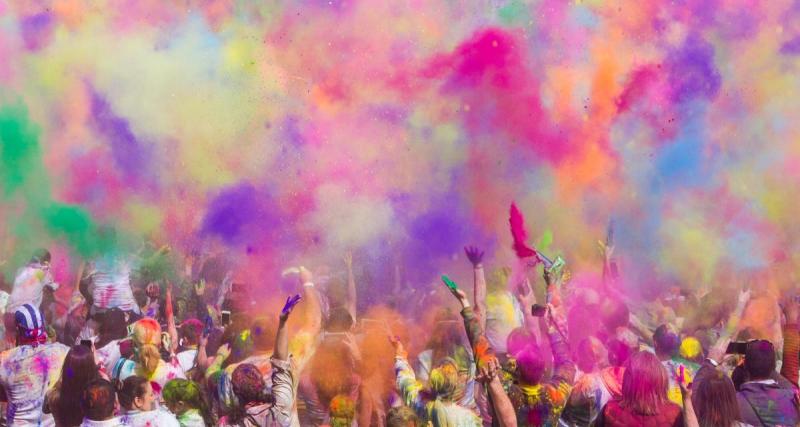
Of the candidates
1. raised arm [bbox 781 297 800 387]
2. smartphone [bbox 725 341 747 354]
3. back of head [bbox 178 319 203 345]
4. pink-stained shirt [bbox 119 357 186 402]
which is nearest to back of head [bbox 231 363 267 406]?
pink-stained shirt [bbox 119 357 186 402]

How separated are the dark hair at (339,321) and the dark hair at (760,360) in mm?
2794

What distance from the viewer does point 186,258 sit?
8.51m

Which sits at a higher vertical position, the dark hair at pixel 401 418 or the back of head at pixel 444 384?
the back of head at pixel 444 384

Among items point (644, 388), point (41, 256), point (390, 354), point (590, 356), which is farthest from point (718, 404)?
point (41, 256)

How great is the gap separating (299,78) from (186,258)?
184 centimetres

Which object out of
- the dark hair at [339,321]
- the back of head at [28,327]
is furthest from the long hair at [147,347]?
the dark hair at [339,321]

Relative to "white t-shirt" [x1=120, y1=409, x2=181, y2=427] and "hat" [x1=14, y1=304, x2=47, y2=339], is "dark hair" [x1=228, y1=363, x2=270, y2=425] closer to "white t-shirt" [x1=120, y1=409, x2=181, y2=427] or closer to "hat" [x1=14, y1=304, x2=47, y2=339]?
"white t-shirt" [x1=120, y1=409, x2=181, y2=427]

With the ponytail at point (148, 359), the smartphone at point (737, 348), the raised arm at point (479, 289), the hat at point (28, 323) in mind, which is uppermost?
the raised arm at point (479, 289)

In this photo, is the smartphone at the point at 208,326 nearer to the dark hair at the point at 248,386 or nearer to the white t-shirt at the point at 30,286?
the dark hair at the point at 248,386

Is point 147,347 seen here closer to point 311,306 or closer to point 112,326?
point 311,306

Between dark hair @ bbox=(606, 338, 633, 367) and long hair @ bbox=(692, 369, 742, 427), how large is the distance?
0.72m

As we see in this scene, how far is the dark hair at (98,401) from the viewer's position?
5613 mm

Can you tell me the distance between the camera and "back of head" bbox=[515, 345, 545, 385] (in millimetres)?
5152

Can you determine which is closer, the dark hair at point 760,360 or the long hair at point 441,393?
the long hair at point 441,393
